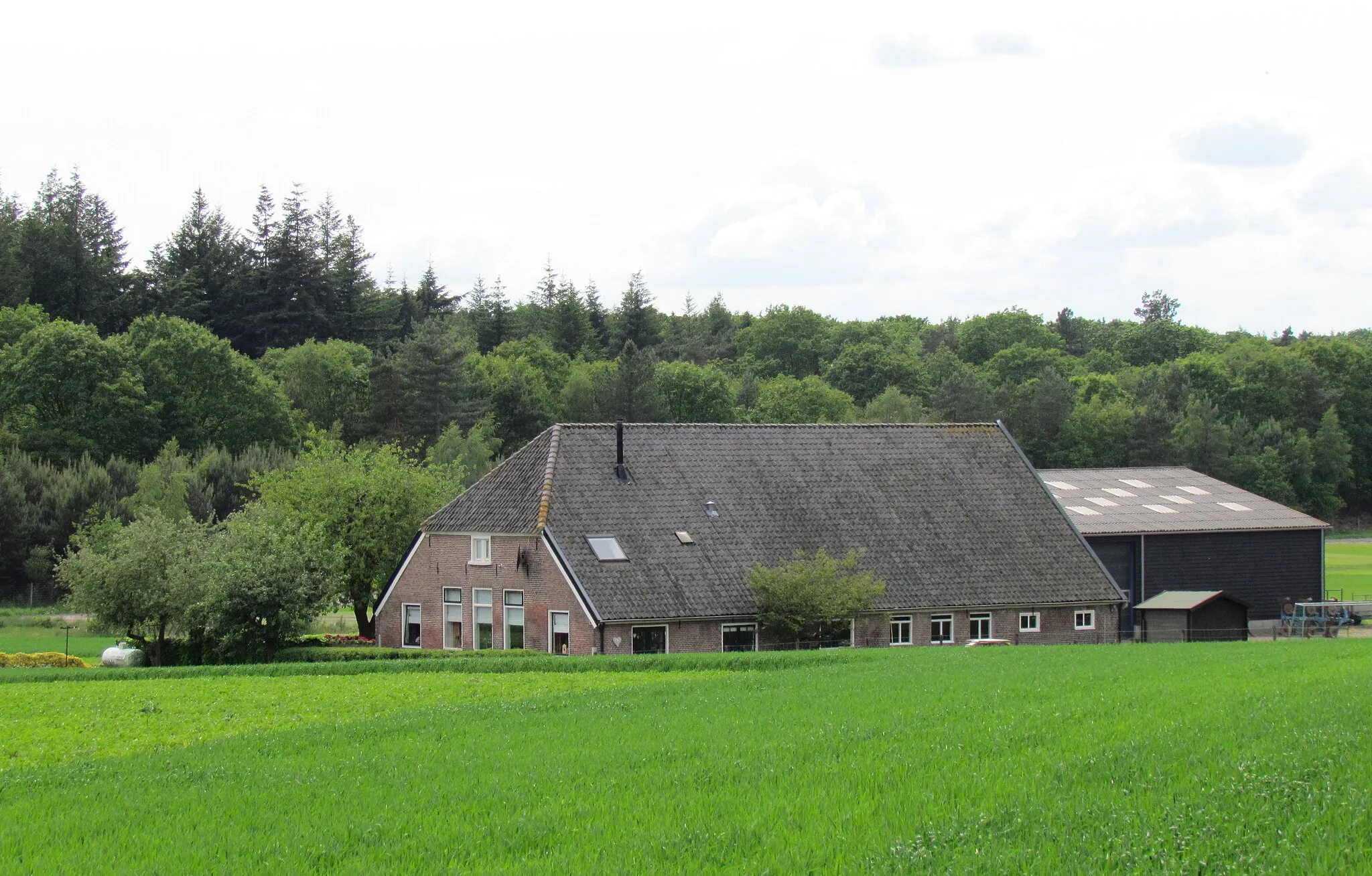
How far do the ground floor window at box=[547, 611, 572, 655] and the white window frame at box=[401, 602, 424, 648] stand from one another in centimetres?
578

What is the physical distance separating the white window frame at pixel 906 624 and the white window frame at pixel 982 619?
1974 millimetres

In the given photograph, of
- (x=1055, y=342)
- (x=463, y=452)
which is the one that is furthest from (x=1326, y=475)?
(x=463, y=452)

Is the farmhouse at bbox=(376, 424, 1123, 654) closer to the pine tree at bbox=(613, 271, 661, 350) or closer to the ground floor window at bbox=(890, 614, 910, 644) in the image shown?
the ground floor window at bbox=(890, 614, 910, 644)

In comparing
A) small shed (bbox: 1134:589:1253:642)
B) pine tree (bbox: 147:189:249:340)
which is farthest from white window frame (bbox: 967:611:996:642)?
pine tree (bbox: 147:189:249:340)

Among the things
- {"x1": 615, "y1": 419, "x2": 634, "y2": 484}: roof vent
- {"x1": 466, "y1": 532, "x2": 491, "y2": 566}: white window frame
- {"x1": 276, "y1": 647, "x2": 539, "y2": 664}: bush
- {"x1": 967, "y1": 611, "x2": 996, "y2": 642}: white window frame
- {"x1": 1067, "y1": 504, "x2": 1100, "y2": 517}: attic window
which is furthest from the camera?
{"x1": 1067, "y1": 504, "x2": 1100, "y2": 517}: attic window

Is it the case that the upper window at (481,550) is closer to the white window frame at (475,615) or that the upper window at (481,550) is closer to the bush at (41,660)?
the white window frame at (475,615)

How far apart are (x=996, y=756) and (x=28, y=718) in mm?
17631

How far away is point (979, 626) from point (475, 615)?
51.0 ft

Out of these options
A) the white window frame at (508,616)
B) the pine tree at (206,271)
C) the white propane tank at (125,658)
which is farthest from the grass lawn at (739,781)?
the pine tree at (206,271)

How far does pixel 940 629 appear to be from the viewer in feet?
147

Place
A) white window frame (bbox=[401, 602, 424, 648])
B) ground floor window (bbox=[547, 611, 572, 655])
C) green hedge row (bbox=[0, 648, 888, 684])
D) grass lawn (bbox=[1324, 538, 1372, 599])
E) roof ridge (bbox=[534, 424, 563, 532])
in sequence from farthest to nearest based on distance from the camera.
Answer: grass lawn (bbox=[1324, 538, 1372, 599]) → white window frame (bbox=[401, 602, 424, 648]) → roof ridge (bbox=[534, 424, 563, 532]) → ground floor window (bbox=[547, 611, 572, 655]) → green hedge row (bbox=[0, 648, 888, 684])

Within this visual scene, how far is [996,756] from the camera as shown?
50.7 feet

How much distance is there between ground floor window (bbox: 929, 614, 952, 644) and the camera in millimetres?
44594

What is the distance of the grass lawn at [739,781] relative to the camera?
11.5 meters
